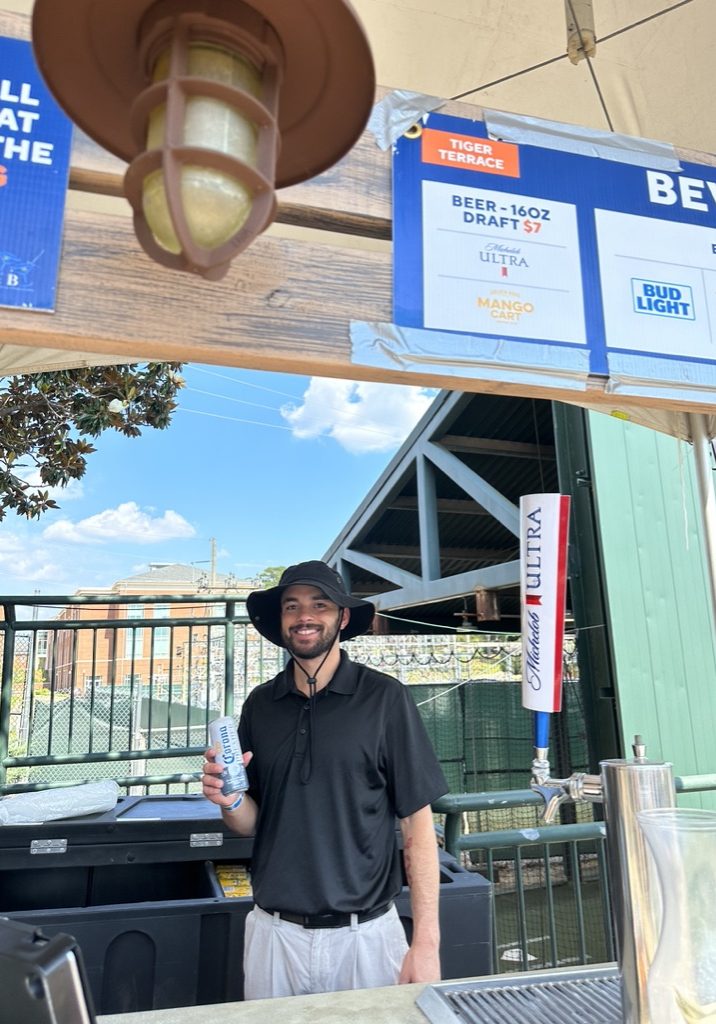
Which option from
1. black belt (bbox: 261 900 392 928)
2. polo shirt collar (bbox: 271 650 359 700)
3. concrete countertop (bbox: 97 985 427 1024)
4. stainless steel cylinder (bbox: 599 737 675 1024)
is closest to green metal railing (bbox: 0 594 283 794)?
polo shirt collar (bbox: 271 650 359 700)

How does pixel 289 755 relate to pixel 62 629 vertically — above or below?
below

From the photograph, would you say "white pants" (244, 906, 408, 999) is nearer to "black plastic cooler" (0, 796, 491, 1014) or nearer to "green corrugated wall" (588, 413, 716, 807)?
"black plastic cooler" (0, 796, 491, 1014)

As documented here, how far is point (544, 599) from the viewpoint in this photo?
4.69 feet

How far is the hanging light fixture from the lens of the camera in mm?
851

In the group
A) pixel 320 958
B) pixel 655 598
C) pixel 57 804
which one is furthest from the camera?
pixel 655 598

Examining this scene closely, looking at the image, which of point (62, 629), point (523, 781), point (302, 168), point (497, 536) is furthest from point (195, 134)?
point (497, 536)

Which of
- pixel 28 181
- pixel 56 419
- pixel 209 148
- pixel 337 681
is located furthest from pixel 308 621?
pixel 56 419

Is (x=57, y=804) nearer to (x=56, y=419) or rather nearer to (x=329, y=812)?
(x=329, y=812)

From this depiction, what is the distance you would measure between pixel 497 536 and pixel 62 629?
29.6ft

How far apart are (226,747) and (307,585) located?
1.99ft

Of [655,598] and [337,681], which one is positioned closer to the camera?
[337,681]

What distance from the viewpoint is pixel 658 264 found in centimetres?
196

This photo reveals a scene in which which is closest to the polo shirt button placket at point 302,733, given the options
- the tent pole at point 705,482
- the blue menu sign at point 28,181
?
the tent pole at point 705,482

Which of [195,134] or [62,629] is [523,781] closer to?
[62,629]
